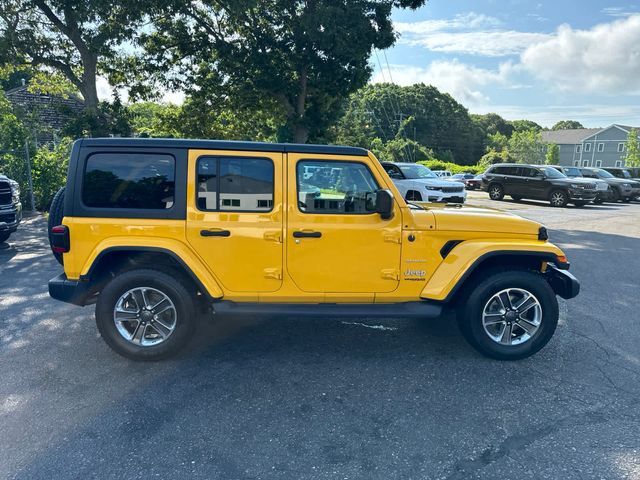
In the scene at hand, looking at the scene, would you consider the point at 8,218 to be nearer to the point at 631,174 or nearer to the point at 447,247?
the point at 447,247

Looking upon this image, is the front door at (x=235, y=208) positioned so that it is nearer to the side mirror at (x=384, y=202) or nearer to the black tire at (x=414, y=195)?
the side mirror at (x=384, y=202)

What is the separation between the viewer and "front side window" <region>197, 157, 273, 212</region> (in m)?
3.67

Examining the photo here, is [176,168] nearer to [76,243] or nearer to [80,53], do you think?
[76,243]

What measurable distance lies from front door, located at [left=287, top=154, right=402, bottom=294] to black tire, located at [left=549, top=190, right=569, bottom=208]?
16.7m

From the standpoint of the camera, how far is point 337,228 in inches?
145

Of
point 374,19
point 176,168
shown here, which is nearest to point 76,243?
point 176,168

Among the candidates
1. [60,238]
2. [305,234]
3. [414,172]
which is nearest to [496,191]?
[414,172]

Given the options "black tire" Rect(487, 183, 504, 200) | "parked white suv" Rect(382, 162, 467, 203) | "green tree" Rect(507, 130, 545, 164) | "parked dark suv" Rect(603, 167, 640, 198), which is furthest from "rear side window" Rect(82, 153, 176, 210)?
"green tree" Rect(507, 130, 545, 164)

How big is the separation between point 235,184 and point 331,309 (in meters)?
1.34

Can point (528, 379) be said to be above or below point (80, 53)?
below

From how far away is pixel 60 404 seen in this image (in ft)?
10.2

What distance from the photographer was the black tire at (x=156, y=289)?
3.67 meters

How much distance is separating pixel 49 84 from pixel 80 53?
6113 mm

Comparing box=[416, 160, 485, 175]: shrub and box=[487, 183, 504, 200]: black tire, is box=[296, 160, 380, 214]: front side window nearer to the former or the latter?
box=[487, 183, 504, 200]: black tire
